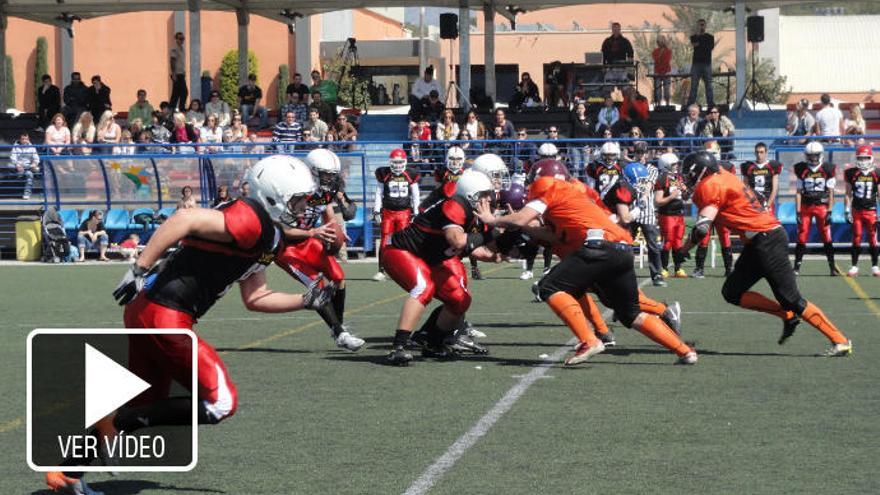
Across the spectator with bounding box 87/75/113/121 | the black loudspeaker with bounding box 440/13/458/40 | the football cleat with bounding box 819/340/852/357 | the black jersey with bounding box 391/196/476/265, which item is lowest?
the football cleat with bounding box 819/340/852/357

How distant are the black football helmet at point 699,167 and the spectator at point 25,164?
18.5 m

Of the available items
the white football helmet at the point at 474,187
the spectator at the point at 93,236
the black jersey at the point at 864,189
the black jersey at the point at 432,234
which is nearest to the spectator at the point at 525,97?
the spectator at the point at 93,236

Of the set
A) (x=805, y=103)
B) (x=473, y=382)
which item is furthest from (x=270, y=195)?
(x=805, y=103)

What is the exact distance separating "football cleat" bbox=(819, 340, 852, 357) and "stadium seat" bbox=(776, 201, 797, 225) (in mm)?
14119

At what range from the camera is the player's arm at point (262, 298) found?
8242 millimetres

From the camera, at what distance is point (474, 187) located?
11.3 m

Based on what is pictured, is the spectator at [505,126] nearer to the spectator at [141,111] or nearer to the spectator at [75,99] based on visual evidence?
the spectator at [141,111]

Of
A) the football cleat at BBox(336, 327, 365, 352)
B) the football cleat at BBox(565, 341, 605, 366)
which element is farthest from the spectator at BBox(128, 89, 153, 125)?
the football cleat at BBox(565, 341, 605, 366)

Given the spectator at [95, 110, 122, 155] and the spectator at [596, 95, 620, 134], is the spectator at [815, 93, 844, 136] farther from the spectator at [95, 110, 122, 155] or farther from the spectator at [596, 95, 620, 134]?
the spectator at [95, 110, 122, 155]

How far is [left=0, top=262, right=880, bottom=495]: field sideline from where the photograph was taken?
279 inches

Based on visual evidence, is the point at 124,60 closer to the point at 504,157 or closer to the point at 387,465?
the point at 504,157

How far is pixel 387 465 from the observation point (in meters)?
7.44

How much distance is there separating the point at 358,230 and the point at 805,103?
8.53 m
